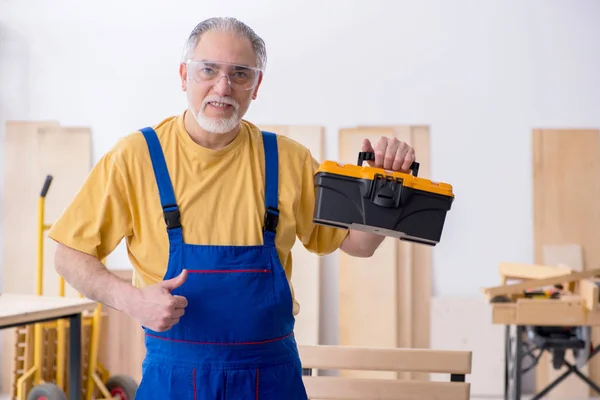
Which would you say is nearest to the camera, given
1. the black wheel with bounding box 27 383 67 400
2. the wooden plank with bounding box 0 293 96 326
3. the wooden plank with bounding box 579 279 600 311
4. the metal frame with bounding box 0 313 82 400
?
the wooden plank with bounding box 0 293 96 326

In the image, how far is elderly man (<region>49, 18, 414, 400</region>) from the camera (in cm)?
178

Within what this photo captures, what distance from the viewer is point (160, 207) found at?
182cm

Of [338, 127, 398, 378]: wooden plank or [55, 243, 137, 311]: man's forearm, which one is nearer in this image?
[55, 243, 137, 311]: man's forearm

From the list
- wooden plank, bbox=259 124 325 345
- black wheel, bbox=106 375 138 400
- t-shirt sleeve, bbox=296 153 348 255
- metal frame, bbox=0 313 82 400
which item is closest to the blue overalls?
t-shirt sleeve, bbox=296 153 348 255

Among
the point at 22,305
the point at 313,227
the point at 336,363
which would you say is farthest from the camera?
the point at 22,305

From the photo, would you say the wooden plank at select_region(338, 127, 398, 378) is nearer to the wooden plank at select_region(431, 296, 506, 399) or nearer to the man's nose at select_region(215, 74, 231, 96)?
the wooden plank at select_region(431, 296, 506, 399)

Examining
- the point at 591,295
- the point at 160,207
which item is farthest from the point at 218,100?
the point at 591,295

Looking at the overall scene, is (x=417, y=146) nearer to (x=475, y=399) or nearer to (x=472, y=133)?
(x=472, y=133)

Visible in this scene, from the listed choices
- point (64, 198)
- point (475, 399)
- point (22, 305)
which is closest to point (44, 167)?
point (64, 198)

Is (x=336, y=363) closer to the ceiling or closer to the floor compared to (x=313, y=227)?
closer to the floor

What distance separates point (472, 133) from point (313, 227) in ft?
13.5

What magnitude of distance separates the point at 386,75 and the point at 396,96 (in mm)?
182

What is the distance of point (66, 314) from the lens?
150 inches

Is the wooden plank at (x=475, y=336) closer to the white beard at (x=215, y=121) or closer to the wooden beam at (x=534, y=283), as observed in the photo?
the wooden beam at (x=534, y=283)
